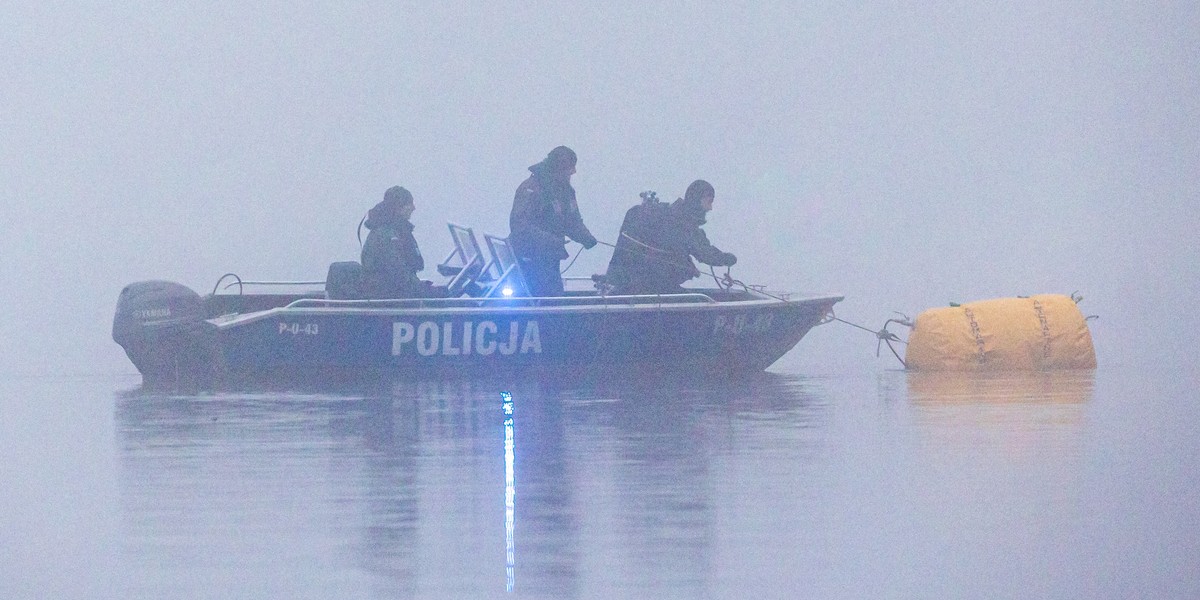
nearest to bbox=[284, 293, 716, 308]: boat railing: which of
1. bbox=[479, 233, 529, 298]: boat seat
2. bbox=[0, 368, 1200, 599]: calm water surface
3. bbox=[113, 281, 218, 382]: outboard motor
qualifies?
bbox=[479, 233, 529, 298]: boat seat

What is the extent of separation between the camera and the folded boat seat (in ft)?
37.3

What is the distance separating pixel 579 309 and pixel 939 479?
5.73 m

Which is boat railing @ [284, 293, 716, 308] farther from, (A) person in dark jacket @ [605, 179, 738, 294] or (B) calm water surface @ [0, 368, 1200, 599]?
(B) calm water surface @ [0, 368, 1200, 599]

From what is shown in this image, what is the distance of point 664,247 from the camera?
38.2 feet

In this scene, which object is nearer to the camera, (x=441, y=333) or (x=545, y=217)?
(x=441, y=333)

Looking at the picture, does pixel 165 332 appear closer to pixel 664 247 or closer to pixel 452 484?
pixel 664 247

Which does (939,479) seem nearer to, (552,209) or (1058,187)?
(552,209)

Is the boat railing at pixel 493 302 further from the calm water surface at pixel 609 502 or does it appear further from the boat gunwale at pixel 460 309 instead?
the calm water surface at pixel 609 502

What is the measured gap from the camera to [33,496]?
5.38 m

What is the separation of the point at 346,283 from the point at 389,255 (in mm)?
358

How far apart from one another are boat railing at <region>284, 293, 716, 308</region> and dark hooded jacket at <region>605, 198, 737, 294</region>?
275 millimetres

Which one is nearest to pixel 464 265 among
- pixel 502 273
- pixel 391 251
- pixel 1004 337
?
pixel 502 273

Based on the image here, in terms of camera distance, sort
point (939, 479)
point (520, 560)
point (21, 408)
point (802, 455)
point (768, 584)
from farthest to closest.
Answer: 1. point (21, 408)
2. point (802, 455)
3. point (939, 479)
4. point (520, 560)
5. point (768, 584)

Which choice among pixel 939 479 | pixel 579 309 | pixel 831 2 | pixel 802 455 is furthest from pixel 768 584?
pixel 831 2
